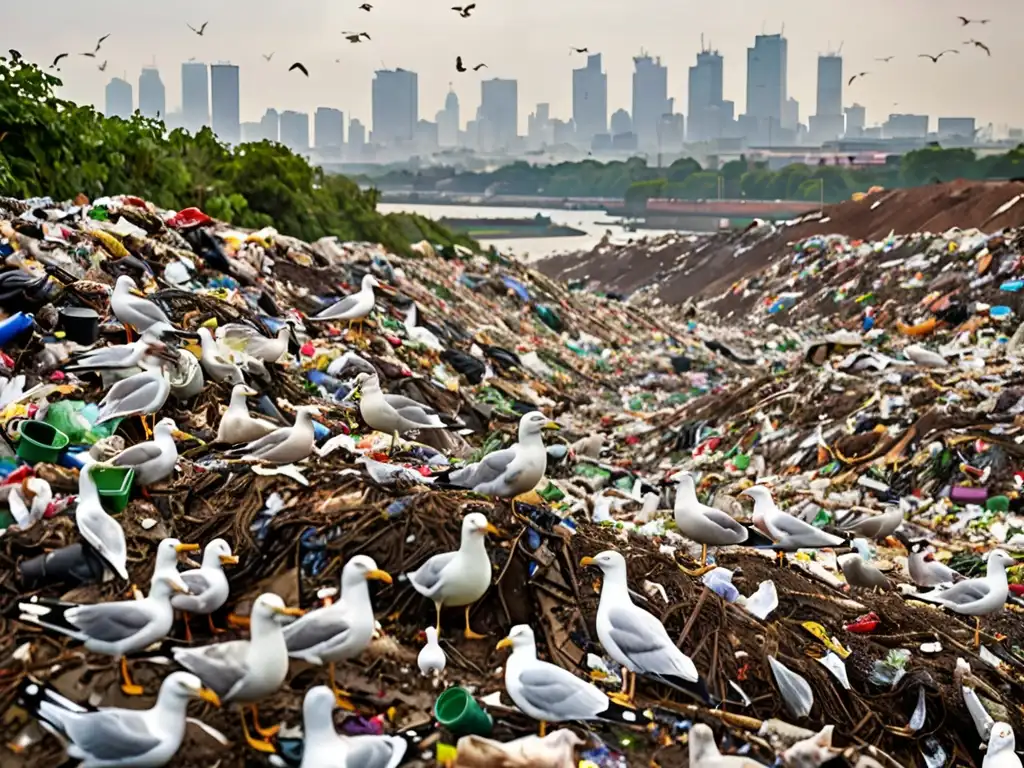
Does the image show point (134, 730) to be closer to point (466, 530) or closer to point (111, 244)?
point (466, 530)

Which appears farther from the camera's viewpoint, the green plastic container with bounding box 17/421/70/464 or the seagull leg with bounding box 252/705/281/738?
the green plastic container with bounding box 17/421/70/464

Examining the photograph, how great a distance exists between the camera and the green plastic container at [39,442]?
536 cm

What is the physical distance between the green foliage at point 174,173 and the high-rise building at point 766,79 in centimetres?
8616

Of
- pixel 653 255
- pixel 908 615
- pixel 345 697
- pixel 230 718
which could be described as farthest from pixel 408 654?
pixel 653 255

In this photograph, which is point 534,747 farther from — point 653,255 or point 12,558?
point 653,255

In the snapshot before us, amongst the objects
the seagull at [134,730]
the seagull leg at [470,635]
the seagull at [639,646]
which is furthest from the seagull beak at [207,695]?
the seagull at [639,646]

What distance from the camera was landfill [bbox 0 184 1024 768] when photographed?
3.92 metres

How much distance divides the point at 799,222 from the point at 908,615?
27.5 meters

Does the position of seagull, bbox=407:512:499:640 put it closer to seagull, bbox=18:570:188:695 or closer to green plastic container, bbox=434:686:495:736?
green plastic container, bbox=434:686:495:736

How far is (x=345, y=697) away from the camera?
13.1 feet

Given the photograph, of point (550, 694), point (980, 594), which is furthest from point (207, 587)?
point (980, 594)

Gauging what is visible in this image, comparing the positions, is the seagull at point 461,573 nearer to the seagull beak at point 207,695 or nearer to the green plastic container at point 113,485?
the seagull beak at point 207,695

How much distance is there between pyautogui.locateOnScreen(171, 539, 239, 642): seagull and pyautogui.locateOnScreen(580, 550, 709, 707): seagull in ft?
4.45

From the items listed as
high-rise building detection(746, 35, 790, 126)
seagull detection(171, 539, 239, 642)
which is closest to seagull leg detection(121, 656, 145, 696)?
seagull detection(171, 539, 239, 642)
